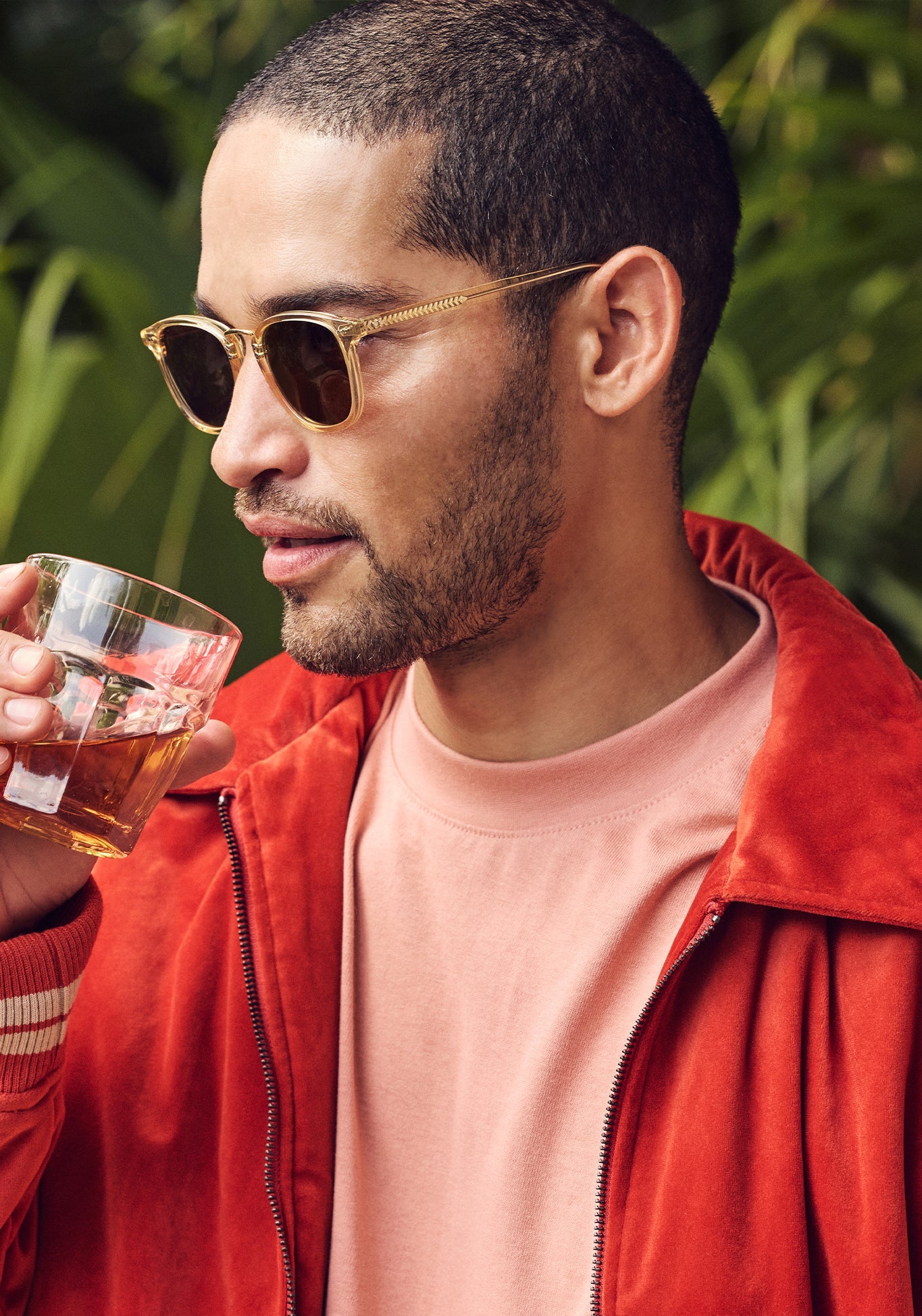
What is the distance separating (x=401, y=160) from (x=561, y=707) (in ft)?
1.64

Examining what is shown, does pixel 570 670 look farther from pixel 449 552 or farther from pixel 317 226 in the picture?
pixel 317 226

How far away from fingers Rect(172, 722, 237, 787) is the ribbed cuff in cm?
15

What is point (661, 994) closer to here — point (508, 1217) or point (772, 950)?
point (772, 950)

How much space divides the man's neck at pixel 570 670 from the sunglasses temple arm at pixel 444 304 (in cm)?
26

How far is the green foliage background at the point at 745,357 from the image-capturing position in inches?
67.2

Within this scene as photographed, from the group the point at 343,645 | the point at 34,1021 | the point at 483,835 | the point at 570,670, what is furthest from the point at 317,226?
the point at 34,1021

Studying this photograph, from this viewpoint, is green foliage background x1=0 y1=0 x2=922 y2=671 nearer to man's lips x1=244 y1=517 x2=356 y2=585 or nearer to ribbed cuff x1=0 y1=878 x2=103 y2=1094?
man's lips x1=244 y1=517 x2=356 y2=585

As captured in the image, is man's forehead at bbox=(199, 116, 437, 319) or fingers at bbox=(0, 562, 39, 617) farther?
man's forehead at bbox=(199, 116, 437, 319)

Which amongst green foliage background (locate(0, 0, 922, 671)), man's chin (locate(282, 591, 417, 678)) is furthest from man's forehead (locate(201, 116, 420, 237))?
green foliage background (locate(0, 0, 922, 671))

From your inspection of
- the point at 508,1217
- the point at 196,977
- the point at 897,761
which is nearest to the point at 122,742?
the point at 196,977

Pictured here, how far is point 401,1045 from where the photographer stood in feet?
3.72

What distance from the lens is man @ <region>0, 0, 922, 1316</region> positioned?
0.95 m

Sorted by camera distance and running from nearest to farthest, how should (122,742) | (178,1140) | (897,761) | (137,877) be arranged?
(122,742)
(897,761)
(178,1140)
(137,877)

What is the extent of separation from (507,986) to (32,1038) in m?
0.40
